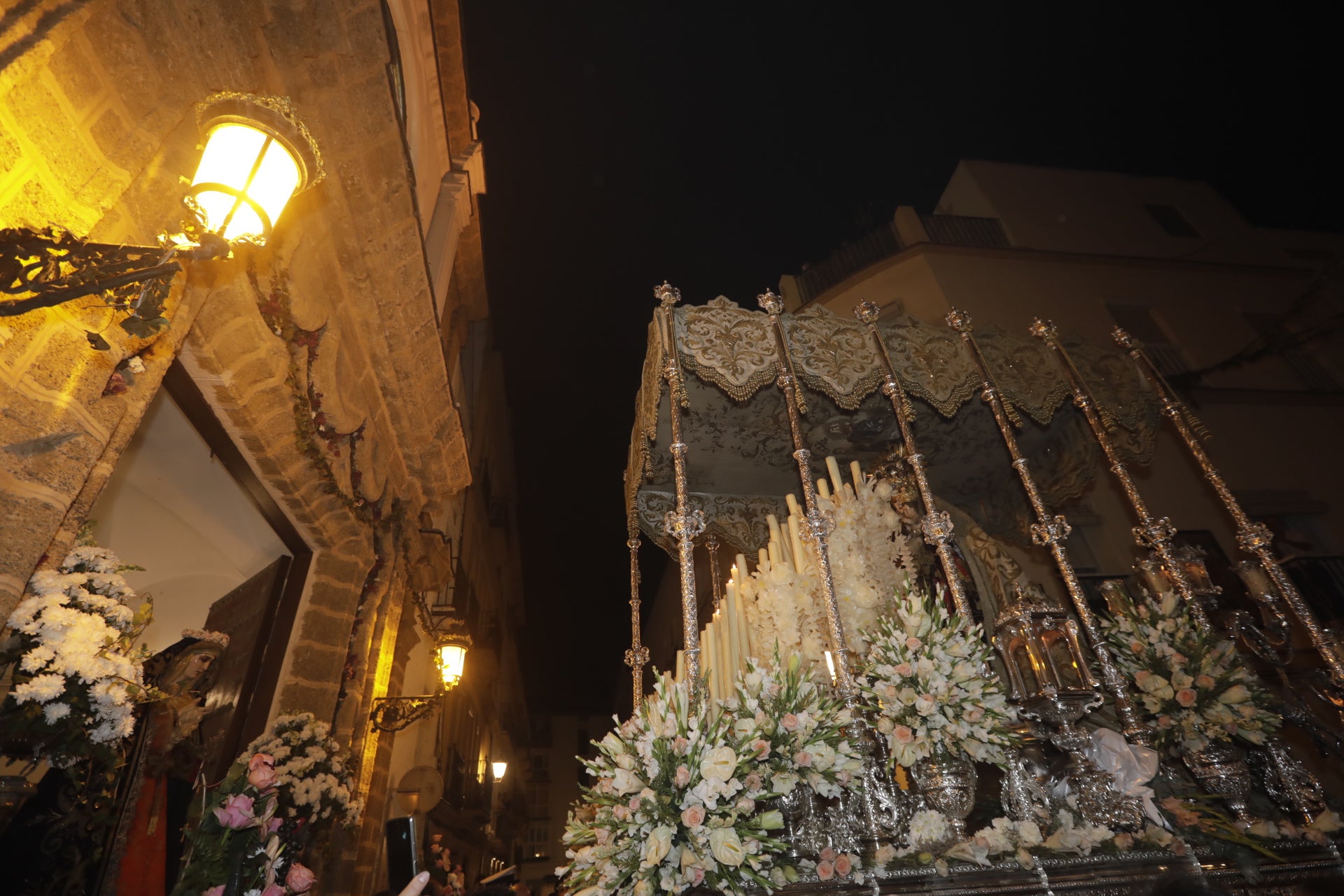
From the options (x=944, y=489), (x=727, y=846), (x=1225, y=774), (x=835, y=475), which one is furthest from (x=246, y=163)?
(x=944, y=489)

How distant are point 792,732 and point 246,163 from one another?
324 centimetres

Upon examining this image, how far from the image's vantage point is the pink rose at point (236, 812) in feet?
7.48

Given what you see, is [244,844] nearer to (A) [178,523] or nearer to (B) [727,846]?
(B) [727,846]

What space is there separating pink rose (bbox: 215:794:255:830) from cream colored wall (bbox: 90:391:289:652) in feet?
9.31

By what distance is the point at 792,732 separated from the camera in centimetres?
283

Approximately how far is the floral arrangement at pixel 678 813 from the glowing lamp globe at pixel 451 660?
4902 mm

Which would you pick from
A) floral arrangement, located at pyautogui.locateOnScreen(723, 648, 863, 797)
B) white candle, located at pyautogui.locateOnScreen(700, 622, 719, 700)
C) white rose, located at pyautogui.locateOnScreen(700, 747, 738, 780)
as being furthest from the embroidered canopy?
white rose, located at pyautogui.locateOnScreen(700, 747, 738, 780)

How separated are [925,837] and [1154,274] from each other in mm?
12143

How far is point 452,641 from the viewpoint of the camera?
7.42 meters

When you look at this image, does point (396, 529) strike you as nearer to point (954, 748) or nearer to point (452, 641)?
point (452, 641)

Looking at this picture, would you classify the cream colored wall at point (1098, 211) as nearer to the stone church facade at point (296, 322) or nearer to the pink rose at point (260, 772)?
the stone church facade at point (296, 322)

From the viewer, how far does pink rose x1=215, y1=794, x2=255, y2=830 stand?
2.28 m

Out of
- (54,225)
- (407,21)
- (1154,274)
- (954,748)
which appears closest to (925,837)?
(954,748)

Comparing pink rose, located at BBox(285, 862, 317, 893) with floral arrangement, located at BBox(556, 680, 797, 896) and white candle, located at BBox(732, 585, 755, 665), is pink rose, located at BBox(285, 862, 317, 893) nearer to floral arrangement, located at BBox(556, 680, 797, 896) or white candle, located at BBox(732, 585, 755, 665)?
floral arrangement, located at BBox(556, 680, 797, 896)
